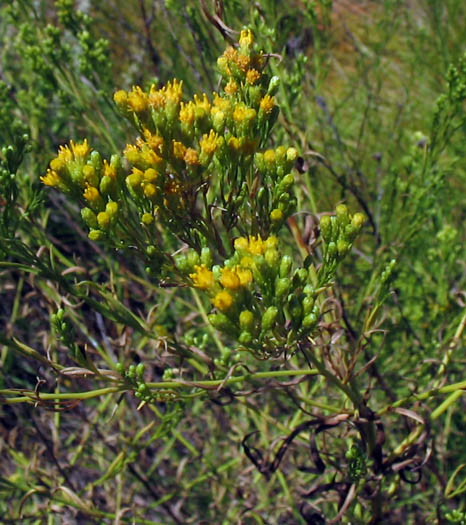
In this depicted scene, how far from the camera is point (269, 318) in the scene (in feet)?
3.50

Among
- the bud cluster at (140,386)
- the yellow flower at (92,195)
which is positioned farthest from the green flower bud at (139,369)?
the yellow flower at (92,195)

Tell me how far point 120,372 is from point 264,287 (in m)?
0.45

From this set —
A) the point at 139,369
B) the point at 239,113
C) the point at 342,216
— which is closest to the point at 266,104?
the point at 239,113

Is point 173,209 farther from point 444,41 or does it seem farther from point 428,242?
point 444,41

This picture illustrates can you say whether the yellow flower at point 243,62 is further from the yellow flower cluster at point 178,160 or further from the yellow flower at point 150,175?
the yellow flower at point 150,175

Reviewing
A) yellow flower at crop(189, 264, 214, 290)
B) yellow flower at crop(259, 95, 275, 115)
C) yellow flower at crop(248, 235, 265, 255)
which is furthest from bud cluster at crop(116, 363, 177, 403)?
yellow flower at crop(259, 95, 275, 115)

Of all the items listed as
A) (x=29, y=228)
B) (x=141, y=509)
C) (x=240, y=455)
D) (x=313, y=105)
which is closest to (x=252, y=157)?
(x=29, y=228)

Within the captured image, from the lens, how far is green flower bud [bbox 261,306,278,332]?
1065 mm

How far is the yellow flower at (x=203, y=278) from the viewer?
43.9 inches

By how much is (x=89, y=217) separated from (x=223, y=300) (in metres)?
0.35

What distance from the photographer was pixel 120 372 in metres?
1.35

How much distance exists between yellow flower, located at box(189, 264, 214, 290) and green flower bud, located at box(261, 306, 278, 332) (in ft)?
0.40

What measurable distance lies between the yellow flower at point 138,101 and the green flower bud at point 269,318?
18.8 inches

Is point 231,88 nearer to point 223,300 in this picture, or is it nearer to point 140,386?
point 223,300
